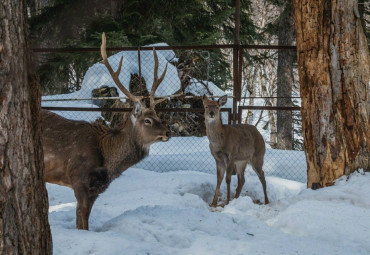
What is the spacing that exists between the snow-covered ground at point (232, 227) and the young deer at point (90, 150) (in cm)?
44

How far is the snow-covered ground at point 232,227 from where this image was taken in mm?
3684

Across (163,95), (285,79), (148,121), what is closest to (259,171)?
(148,121)

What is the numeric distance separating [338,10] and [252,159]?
3174 millimetres

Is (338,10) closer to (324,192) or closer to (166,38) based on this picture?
(324,192)

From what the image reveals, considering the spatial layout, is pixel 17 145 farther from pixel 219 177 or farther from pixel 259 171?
pixel 259 171

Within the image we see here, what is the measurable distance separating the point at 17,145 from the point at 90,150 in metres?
2.57

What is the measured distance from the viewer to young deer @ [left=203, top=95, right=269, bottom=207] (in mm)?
7426

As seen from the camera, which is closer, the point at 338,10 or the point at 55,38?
the point at 338,10

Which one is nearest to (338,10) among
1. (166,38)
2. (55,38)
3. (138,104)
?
(138,104)

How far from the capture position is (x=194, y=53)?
12.3 m

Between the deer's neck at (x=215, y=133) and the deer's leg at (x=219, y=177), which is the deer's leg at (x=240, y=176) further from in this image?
the deer's neck at (x=215, y=133)

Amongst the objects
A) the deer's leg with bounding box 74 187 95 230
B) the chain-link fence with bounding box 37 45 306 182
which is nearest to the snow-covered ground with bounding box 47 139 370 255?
the deer's leg with bounding box 74 187 95 230

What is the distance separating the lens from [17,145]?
2.50 meters

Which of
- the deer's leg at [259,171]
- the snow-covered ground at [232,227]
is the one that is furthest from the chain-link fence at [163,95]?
the snow-covered ground at [232,227]
